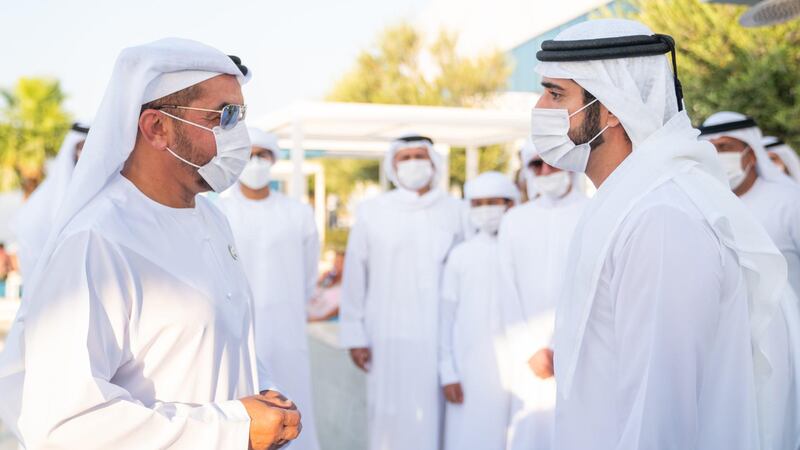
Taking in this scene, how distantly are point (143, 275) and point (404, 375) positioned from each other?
341 cm

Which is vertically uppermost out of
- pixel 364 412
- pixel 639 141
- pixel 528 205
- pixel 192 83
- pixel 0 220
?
pixel 192 83

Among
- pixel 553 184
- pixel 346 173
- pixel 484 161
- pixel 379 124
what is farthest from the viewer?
pixel 346 173

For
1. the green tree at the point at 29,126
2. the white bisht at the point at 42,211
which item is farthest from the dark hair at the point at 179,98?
the green tree at the point at 29,126

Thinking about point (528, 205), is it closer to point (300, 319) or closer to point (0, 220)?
point (300, 319)

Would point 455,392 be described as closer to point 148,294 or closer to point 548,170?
point 548,170

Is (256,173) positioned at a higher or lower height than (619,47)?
lower

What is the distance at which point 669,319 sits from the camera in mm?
1873

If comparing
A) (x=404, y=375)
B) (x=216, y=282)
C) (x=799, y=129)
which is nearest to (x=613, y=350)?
(x=216, y=282)

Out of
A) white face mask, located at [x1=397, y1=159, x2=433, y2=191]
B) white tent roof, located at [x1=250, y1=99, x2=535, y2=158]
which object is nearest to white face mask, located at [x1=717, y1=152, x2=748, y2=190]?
white face mask, located at [x1=397, y1=159, x2=433, y2=191]

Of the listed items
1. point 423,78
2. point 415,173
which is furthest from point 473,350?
point 423,78

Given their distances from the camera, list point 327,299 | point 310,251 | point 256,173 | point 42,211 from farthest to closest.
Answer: point 327,299
point 310,251
point 256,173
point 42,211

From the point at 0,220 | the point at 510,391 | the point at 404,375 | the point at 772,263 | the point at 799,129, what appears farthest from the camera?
the point at 0,220

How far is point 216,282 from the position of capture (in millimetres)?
2377

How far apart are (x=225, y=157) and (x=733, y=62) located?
11.6 m
